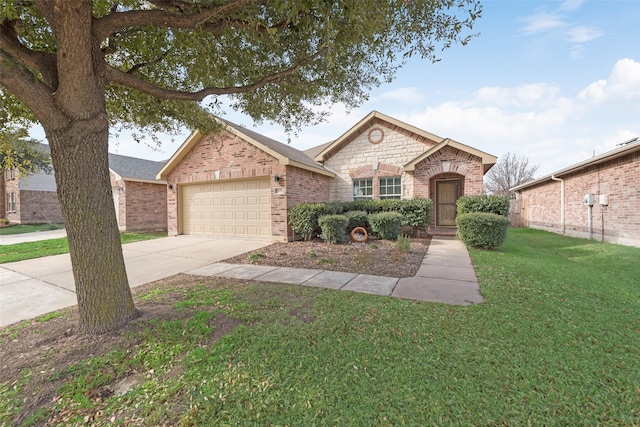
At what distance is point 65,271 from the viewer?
5.75 metres

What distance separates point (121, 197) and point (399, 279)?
15711 mm

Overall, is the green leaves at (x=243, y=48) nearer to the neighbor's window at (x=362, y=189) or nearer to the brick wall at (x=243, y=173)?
the brick wall at (x=243, y=173)

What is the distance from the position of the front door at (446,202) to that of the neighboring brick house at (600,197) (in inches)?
195

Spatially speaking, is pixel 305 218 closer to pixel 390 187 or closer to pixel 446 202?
pixel 390 187

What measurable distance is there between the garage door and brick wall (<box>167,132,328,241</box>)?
1.09 ft

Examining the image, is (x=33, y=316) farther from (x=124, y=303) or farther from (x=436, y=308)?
(x=436, y=308)

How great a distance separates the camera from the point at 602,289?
4.37 meters

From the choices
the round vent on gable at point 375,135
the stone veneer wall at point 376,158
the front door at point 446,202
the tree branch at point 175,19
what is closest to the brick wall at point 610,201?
the front door at point 446,202

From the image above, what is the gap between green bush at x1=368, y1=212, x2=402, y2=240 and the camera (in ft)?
29.8

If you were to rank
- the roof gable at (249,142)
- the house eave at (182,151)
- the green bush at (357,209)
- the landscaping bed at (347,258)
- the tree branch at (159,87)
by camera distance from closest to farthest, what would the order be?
the tree branch at (159,87)
the landscaping bed at (347,258)
the green bush at (357,209)
the roof gable at (249,142)
the house eave at (182,151)

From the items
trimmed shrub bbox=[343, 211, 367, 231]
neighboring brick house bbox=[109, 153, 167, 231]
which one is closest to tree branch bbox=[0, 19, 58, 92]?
trimmed shrub bbox=[343, 211, 367, 231]

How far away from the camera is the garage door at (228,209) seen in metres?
10.1

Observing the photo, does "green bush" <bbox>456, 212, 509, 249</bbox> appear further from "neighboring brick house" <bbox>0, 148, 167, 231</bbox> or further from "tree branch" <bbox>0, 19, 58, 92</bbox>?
"neighboring brick house" <bbox>0, 148, 167, 231</bbox>

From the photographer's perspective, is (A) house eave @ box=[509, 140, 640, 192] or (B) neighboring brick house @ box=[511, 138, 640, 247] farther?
(B) neighboring brick house @ box=[511, 138, 640, 247]
